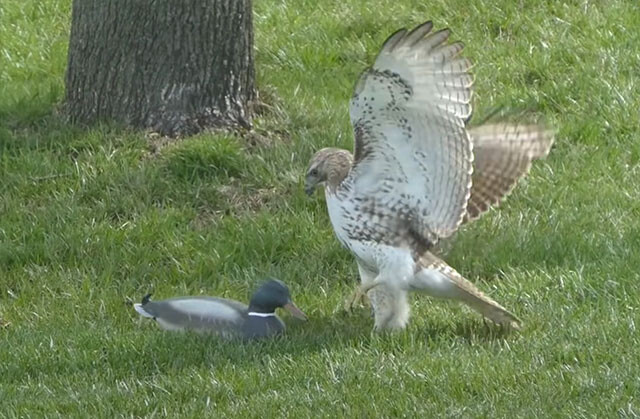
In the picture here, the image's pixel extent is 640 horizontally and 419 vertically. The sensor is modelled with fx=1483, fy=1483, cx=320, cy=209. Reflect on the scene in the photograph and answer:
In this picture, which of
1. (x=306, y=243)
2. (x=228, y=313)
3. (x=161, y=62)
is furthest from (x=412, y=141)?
(x=161, y=62)

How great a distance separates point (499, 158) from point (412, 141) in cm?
84

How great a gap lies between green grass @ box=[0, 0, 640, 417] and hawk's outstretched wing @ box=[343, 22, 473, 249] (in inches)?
19.7

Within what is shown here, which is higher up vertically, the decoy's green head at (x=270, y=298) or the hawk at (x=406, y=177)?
the hawk at (x=406, y=177)

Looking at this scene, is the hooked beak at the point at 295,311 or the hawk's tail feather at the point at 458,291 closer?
the hawk's tail feather at the point at 458,291

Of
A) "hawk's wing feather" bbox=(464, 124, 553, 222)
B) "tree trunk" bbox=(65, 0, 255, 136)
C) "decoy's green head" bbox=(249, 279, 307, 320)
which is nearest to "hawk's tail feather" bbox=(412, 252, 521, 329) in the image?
"hawk's wing feather" bbox=(464, 124, 553, 222)

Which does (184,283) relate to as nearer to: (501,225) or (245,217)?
(245,217)

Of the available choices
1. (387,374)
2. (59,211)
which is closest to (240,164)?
(59,211)

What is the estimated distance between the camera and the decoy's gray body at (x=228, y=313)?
21.9 feet

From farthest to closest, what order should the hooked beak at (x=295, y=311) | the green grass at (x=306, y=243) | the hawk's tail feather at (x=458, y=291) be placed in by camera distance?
the hooked beak at (x=295, y=311) → the hawk's tail feather at (x=458, y=291) → the green grass at (x=306, y=243)

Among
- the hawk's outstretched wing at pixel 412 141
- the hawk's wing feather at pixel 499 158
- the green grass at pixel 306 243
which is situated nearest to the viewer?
the green grass at pixel 306 243

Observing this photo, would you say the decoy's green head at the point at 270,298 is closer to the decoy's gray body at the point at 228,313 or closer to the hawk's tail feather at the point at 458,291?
the decoy's gray body at the point at 228,313

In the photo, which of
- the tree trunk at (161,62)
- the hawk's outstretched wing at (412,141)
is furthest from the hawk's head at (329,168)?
the tree trunk at (161,62)

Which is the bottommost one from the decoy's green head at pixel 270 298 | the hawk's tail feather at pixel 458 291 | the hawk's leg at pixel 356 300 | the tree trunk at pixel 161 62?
the hawk's leg at pixel 356 300

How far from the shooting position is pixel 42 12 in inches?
420
